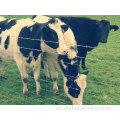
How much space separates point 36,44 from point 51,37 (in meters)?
0.46

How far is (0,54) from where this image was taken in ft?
18.4

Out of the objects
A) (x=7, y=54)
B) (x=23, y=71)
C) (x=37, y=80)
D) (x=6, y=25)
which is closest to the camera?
(x=23, y=71)

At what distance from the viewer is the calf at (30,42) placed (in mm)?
4379

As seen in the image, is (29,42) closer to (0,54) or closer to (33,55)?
(33,55)

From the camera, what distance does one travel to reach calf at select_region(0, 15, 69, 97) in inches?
172

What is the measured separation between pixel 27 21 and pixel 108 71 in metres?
3.35

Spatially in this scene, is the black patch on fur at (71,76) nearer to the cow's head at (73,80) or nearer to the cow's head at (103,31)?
the cow's head at (73,80)

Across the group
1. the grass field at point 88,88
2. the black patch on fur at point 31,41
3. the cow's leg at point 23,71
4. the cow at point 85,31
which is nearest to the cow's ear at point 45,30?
the black patch on fur at point 31,41

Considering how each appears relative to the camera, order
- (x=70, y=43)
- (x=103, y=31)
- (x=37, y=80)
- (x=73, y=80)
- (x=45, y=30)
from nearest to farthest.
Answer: (x=45, y=30) → (x=73, y=80) → (x=70, y=43) → (x=37, y=80) → (x=103, y=31)

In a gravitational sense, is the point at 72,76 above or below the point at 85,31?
below

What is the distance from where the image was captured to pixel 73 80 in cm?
452

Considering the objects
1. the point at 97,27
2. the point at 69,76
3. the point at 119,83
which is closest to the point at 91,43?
the point at 97,27

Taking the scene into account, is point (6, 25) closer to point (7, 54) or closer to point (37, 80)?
point (7, 54)

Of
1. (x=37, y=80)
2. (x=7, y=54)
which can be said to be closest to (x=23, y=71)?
(x=37, y=80)
